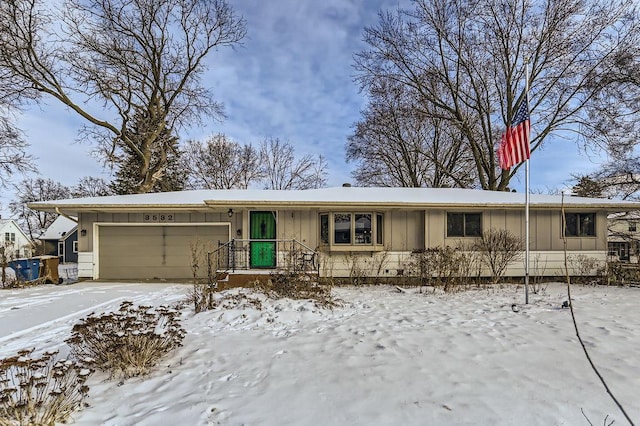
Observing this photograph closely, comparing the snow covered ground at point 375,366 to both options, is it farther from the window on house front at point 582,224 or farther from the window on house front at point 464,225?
the window on house front at point 582,224

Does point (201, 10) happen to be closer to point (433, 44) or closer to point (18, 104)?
point (18, 104)

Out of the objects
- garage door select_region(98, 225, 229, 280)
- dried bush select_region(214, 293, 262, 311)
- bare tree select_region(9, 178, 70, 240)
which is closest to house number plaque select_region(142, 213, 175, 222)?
garage door select_region(98, 225, 229, 280)

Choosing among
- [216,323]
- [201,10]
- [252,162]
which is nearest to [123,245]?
[216,323]

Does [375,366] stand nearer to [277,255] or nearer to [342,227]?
[342,227]

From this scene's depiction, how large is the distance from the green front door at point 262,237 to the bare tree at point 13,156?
42.7 feet

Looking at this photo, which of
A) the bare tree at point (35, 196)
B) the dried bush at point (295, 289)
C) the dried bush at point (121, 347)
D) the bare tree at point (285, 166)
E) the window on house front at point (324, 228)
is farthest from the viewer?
the bare tree at point (35, 196)

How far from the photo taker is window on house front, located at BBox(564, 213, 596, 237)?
35.1 feet

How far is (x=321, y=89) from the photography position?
14672 millimetres

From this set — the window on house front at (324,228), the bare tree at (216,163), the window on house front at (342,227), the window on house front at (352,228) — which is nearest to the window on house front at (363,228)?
the window on house front at (352,228)

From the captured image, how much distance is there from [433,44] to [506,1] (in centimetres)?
341

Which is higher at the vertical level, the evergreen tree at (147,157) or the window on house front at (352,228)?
the evergreen tree at (147,157)

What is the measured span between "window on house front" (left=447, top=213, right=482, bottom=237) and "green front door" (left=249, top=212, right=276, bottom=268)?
5836 millimetres

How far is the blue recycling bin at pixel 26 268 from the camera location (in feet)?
34.6

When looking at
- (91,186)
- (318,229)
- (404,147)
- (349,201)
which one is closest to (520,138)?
(349,201)
